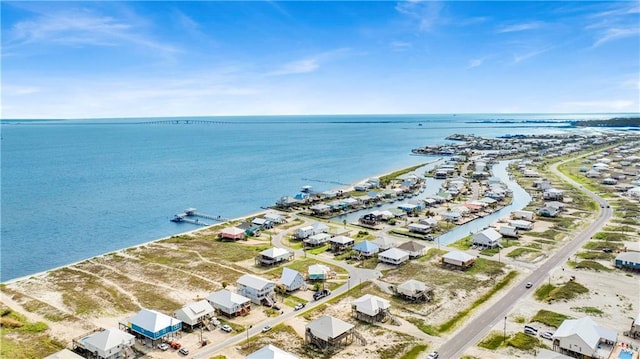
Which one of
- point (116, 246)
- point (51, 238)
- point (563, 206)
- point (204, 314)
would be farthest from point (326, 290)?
point (563, 206)

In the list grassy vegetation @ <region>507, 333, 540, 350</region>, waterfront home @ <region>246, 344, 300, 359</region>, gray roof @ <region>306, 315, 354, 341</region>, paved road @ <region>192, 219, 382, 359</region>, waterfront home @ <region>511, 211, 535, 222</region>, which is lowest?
paved road @ <region>192, 219, 382, 359</region>

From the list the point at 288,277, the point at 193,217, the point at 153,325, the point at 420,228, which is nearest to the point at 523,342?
the point at 288,277

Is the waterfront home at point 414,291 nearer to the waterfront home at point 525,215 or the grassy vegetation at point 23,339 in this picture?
the grassy vegetation at point 23,339

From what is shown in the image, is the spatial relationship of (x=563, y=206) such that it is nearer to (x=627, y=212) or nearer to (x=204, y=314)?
(x=627, y=212)

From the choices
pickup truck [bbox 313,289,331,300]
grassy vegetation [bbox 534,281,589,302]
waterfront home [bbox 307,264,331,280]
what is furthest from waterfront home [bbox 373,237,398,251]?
grassy vegetation [bbox 534,281,589,302]

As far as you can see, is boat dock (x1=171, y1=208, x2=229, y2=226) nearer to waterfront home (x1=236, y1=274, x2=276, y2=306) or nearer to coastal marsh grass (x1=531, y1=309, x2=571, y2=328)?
waterfront home (x1=236, y1=274, x2=276, y2=306)

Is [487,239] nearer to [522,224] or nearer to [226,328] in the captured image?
[522,224]
